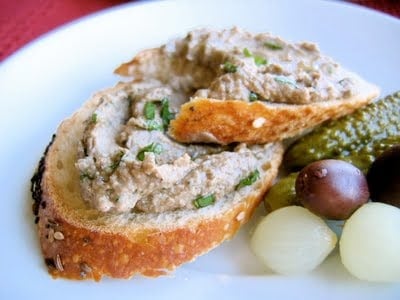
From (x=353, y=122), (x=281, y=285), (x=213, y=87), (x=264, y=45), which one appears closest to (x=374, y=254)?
(x=281, y=285)

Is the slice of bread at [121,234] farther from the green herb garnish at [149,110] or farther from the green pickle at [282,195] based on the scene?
the green herb garnish at [149,110]

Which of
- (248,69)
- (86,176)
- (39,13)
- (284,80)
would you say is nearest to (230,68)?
(248,69)

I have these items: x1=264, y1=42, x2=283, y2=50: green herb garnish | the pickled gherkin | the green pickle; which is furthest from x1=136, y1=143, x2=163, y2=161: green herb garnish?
x1=264, y1=42, x2=283, y2=50: green herb garnish

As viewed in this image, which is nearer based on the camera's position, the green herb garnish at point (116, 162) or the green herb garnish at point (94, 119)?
the green herb garnish at point (116, 162)

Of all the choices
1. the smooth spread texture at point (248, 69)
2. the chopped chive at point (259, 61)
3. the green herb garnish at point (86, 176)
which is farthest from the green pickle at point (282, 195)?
the green herb garnish at point (86, 176)

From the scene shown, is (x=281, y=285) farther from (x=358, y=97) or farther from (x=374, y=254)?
(x=358, y=97)

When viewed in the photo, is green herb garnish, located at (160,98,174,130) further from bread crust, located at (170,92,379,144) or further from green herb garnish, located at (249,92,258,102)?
green herb garnish, located at (249,92,258,102)
